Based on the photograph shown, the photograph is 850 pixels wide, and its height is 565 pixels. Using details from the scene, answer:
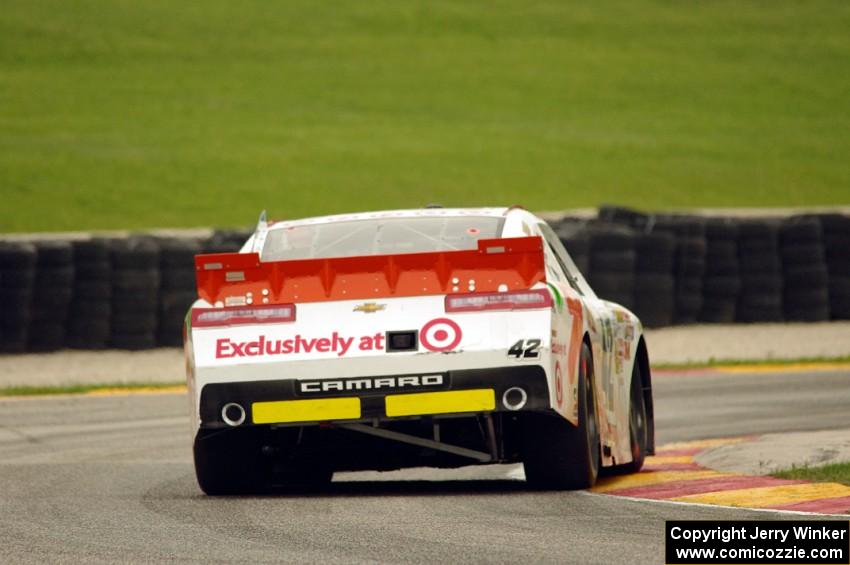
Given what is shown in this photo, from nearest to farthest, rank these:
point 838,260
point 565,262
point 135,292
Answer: point 565,262 < point 135,292 < point 838,260

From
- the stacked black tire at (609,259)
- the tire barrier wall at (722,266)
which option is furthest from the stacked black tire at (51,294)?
the stacked black tire at (609,259)

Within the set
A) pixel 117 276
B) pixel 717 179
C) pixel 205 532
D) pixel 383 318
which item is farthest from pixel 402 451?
pixel 717 179

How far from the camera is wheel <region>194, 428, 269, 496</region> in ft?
31.3

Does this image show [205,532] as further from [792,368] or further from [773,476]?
[792,368]

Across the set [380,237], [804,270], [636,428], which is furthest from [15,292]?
[380,237]

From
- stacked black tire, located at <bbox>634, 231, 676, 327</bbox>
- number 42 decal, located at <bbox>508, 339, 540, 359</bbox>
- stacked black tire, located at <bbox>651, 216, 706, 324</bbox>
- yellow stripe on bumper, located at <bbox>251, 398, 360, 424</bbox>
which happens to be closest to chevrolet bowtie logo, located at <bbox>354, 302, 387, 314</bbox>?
yellow stripe on bumper, located at <bbox>251, 398, 360, 424</bbox>

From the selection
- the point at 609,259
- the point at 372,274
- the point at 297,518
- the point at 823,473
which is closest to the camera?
the point at 297,518

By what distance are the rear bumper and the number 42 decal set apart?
0.19ft

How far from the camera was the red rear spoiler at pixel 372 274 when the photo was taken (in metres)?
9.04

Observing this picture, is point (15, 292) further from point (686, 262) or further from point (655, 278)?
point (686, 262)

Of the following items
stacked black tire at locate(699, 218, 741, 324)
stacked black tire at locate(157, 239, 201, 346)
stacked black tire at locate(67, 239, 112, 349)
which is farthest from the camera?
stacked black tire at locate(699, 218, 741, 324)

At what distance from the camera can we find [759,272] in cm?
Answer: 2298

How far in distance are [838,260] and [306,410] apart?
15052 mm

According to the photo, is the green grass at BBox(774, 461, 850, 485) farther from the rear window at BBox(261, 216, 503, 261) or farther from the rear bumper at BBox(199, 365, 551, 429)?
the rear window at BBox(261, 216, 503, 261)
